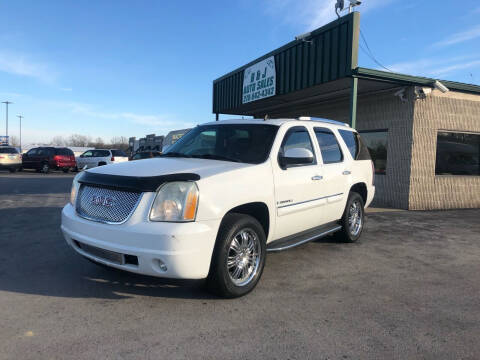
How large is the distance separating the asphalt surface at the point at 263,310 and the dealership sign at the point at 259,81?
7.37 m

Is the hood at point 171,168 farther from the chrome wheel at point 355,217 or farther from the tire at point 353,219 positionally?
the chrome wheel at point 355,217

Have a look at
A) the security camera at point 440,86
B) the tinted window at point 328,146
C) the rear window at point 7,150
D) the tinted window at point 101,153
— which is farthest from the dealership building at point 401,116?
the rear window at point 7,150

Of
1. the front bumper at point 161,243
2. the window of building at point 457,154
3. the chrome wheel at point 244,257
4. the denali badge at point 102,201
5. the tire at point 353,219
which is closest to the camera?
the front bumper at point 161,243

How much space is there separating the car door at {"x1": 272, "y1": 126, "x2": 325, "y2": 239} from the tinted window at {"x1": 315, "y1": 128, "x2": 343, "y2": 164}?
0.25m

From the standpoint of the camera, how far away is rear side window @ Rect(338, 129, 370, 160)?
5973 mm

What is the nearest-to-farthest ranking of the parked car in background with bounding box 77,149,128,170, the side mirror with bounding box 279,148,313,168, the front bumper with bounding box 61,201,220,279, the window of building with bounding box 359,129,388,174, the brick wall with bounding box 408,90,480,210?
1. the front bumper with bounding box 61,201,220,279
2. the side mirror with bounding box 279,148,313,168
3. the brick wall with bounding box 408,90,480,210
4. the window of building with bounding box 359,129,388,174
5. the parked car in background with bounding box 77,149,128,170

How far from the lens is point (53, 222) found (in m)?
7.36

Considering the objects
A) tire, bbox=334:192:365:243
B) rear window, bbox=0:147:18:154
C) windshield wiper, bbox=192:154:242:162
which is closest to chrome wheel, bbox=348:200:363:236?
tire, bbox=334:192:365:243

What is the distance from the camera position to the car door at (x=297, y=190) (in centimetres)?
420

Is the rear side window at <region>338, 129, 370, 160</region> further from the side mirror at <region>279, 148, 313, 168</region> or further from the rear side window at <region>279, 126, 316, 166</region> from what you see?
the side mirror at <region>279, 148, 313, 168</region>

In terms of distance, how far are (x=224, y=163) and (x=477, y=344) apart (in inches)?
108

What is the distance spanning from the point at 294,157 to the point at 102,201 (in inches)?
82.0

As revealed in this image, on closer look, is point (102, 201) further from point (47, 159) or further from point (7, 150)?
point (7, 150)

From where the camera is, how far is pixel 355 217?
20.4 feet
